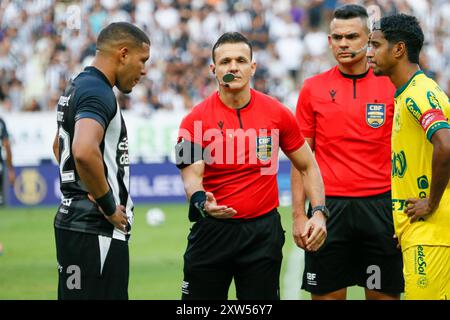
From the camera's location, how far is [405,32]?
20.6 feet

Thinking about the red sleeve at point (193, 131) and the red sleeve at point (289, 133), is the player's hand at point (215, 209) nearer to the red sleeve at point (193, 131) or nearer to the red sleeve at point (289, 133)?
the red sleeve at point (193, 131)

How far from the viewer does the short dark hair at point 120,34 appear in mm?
6203

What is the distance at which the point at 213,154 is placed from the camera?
653 centimetres

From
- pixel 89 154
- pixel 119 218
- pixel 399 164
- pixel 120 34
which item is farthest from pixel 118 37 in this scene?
pixel 399 164

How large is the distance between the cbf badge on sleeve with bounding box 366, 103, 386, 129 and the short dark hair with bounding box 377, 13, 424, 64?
3.41ft

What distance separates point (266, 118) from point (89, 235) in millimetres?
1618

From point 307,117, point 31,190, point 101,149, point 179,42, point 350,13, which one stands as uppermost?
point 179,42

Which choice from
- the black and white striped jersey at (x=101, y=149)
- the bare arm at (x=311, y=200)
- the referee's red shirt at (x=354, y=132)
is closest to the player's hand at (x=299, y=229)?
the bare arm at (x=311, y=200)

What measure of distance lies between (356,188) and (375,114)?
66cm

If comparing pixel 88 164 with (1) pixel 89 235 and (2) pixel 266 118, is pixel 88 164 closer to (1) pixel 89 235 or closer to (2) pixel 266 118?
(1) pixel 89 235

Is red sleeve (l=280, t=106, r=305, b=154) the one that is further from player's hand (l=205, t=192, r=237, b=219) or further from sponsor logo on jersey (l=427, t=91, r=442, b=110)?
sponsor logo on jersey (l=427, t=91, r=442, b=110)

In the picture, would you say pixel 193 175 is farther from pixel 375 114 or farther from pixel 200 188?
pixel 375 114

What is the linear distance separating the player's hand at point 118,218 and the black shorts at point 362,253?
2.00m

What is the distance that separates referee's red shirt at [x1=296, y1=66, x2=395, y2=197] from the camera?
737 centimetres
